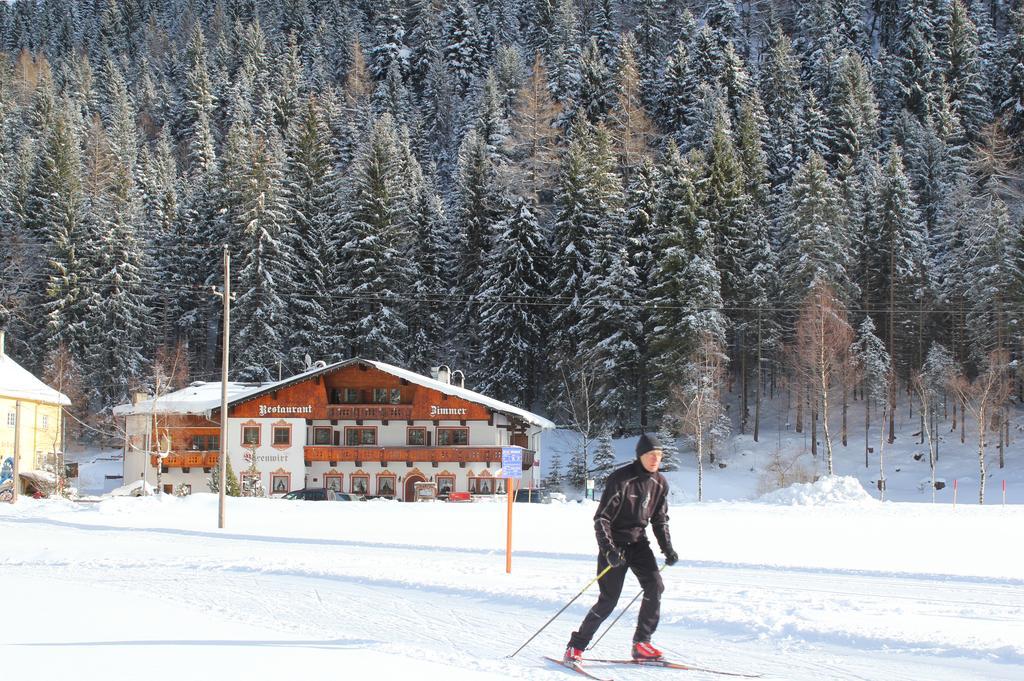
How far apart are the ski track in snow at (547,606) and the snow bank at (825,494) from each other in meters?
16.4

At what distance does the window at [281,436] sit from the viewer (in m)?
48.2

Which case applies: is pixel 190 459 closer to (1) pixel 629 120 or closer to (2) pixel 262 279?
(2) pixel 262 279

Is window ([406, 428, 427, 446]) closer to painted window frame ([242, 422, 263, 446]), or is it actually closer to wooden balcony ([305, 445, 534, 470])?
wooden balcony ([305, 445, 534, 470])

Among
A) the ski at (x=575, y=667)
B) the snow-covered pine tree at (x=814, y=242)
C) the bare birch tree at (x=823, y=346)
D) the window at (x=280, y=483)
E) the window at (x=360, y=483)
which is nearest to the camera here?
the ski at (x=575, y=667)

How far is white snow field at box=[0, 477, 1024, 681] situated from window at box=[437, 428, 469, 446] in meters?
24.3

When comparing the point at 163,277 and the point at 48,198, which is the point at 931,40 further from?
the point at 48,198

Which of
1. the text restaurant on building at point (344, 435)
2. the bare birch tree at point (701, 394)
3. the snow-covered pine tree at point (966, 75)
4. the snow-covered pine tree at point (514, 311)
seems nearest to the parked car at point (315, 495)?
the text restaurant on building at point (344, 435)

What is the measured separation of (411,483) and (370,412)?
4.21m

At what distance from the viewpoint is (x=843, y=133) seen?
7475 cm

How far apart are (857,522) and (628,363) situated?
96.4 ft

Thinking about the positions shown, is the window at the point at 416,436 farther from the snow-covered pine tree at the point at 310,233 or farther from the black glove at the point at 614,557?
the black glove at the point at 614,557

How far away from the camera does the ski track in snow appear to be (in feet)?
27.7

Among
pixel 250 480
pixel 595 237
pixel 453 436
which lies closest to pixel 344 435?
pixel 250 480

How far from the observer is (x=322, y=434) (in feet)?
162
